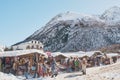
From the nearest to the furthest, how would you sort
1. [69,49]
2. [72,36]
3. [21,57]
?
[21,57], [69,49], [72,36]

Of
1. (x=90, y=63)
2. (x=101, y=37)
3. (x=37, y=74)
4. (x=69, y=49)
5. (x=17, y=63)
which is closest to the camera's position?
(x=37, y=74)

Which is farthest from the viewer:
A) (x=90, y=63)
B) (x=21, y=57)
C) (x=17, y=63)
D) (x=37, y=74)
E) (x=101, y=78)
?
(x=90, y=63)

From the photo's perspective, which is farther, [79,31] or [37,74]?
[79,31]

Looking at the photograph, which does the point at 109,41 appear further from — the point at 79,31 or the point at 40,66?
the point at 40,66

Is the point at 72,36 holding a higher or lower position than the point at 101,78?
higher

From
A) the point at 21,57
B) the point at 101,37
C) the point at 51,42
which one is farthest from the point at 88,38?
the point at 21,57

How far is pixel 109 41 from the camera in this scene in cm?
17962

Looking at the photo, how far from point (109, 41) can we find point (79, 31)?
863 inches

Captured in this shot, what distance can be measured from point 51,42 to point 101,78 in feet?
549

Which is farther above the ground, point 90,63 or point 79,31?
point 79,31

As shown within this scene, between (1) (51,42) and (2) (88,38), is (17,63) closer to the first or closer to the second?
(2) (88,38)

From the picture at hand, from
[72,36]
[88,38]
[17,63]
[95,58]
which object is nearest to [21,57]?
[17,63]

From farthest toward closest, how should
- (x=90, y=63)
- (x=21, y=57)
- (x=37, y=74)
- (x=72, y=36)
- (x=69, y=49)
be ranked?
(x=72, y=36) < (x=69, y=49) < (x=90, y=63) < (x=21, y=57) < (x=37, y=74)

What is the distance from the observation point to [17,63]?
35.1m
